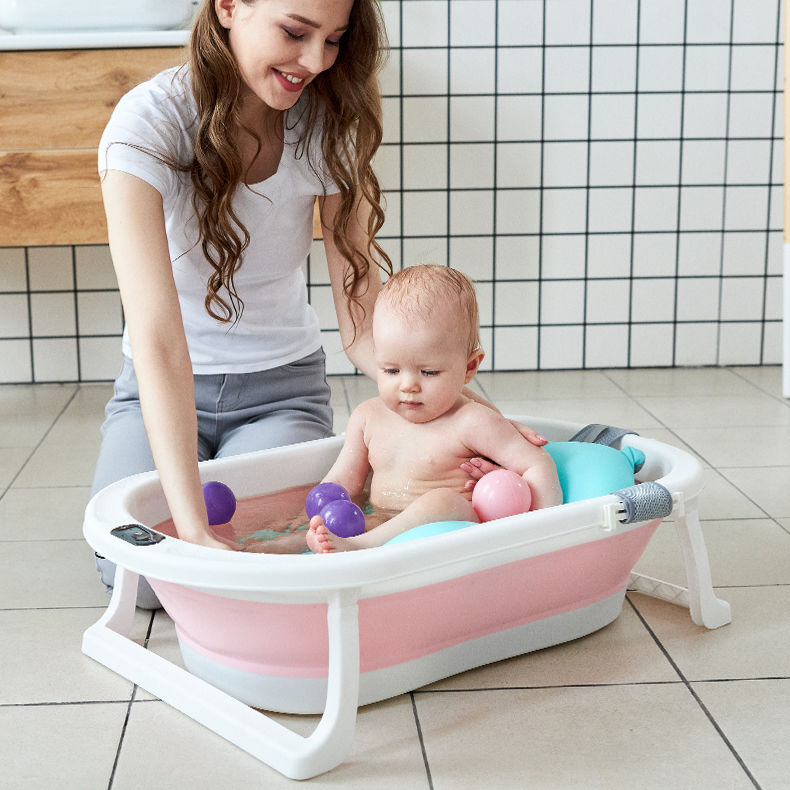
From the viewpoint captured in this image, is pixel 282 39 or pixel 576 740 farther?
pixel 282 39

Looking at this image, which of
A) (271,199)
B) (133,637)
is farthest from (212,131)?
(133,637)

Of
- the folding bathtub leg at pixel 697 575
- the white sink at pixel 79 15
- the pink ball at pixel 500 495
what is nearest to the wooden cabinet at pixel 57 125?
the white sink at pixel 79 15

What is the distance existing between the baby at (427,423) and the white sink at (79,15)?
128cm

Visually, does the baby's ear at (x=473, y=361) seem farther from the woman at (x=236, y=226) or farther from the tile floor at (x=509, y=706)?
the tile floor at (x=509, y=706)

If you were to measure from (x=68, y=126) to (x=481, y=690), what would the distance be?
156 cm

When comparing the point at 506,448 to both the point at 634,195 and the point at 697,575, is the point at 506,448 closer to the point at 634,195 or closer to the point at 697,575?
the point at 697,575

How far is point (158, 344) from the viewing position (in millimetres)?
1193

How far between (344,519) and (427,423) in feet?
0.63

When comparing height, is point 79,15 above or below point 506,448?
above

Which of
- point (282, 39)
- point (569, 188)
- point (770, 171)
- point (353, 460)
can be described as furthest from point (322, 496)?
point (770, 171)

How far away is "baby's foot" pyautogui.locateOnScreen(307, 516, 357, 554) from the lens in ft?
3.62

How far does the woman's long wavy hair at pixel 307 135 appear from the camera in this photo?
1.33 metres

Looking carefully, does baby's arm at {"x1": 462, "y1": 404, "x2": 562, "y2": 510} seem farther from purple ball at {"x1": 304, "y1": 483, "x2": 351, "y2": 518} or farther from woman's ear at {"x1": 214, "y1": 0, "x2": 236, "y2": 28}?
woman's ear at {"x1": 214, "y1": 0, "x2": 236, "y2": 28}

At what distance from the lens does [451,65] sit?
2.75m
